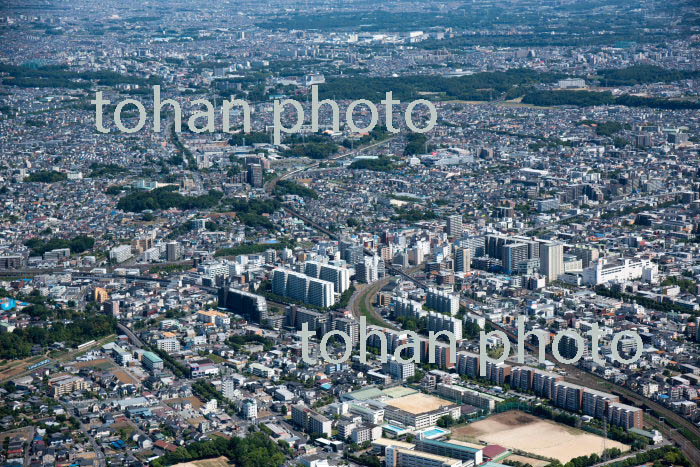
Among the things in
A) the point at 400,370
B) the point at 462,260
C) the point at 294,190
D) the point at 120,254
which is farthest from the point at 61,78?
the point at 400,370

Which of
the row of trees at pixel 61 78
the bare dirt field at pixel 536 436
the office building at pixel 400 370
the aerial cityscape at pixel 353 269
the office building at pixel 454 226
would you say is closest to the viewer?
the bare dirt field at pixel 536 436

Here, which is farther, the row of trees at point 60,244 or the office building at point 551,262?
the row of trees at point 60,244

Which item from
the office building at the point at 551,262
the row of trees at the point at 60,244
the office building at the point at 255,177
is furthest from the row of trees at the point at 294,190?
the office building at the point at 551,262

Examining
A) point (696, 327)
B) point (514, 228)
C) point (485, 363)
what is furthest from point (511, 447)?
point (514, 228)

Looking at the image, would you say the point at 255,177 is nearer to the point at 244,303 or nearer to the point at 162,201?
the point at 162,201

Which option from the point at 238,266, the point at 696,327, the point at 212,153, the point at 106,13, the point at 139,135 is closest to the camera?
the point at 696,327

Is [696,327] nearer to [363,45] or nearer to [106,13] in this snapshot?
[363,45]

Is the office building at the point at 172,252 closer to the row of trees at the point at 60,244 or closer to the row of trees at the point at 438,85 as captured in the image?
A: the row of trees at the point at 60,244
